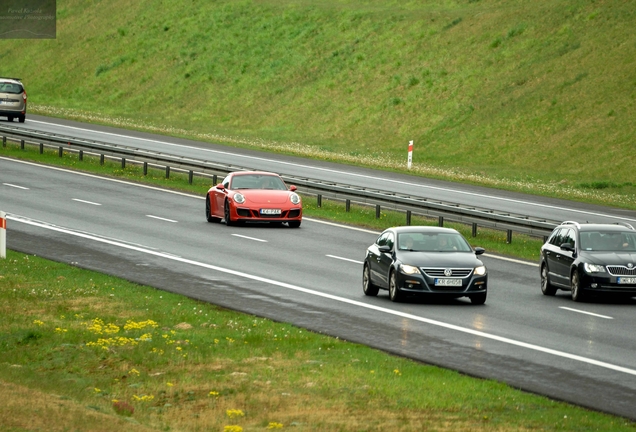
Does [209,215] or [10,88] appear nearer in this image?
[209,215]

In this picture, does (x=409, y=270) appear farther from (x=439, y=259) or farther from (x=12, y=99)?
(x=12, y=99)

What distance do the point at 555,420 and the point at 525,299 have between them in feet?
33.1

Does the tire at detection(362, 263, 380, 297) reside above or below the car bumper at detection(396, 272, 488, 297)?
below

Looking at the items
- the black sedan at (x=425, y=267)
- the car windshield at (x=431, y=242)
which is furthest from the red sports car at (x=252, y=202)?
the car windshield at (x=431, y=242)

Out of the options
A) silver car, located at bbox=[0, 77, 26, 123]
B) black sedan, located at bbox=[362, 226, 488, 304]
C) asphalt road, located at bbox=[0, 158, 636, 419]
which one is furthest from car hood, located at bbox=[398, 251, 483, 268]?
silver car, located at bbox=[0, 77, 26, 123]

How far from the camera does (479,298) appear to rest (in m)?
21.1

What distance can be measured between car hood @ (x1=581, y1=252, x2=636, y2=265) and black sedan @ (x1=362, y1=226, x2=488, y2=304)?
2.06m

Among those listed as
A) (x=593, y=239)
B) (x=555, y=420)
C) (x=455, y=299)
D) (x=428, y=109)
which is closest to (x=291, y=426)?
(x=555, y=420)

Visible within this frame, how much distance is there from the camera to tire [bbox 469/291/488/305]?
21.0 m

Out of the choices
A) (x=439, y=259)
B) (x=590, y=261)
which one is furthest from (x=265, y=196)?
(x=590, y=261)

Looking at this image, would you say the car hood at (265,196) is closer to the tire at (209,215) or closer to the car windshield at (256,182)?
the car windshield at (256,182)

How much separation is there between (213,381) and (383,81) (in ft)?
182

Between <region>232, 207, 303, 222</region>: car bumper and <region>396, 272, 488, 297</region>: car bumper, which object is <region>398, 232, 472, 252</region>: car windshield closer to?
Result: <region>396, 272, 488, 297</region>: car bumper

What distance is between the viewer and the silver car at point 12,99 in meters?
58.4
